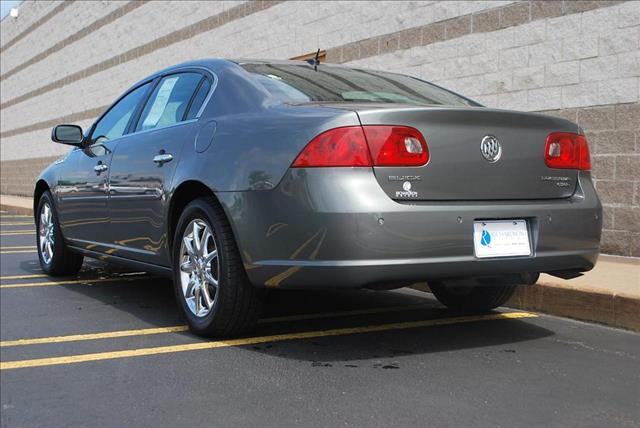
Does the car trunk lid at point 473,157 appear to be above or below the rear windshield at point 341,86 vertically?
below

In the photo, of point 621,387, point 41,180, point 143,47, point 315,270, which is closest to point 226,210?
point 315,270

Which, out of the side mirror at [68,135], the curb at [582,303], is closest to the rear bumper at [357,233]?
the curb at [582,303]

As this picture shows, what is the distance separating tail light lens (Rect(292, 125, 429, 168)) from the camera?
3.35 meters

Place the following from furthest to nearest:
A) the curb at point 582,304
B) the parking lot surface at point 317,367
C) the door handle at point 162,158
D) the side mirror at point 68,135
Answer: the side mirror at point 68,135, the curb at point 582,304, the door handle at point 162,158, the parking lot surface at point 317,367

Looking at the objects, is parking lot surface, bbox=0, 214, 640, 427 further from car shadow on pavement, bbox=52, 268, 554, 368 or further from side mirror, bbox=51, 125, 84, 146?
side mirror, bbox=51, 125, 84, 146

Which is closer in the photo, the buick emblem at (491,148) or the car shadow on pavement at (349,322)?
the buick emblem at (491,148)

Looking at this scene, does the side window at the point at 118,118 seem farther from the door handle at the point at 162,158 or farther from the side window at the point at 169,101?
the door handle at the point at 162,158

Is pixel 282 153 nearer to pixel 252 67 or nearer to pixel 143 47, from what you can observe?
pixel 252 67

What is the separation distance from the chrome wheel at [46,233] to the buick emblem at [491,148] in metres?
4.05

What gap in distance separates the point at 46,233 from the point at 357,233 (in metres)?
4.04

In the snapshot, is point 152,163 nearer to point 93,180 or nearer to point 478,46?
point 93,180

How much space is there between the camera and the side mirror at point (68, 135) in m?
5.72

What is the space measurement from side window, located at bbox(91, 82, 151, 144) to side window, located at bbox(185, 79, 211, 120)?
88 centimetres

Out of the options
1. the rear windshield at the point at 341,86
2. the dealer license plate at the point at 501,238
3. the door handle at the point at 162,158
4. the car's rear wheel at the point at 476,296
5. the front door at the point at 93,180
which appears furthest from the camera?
the front door at the point at 93,180
